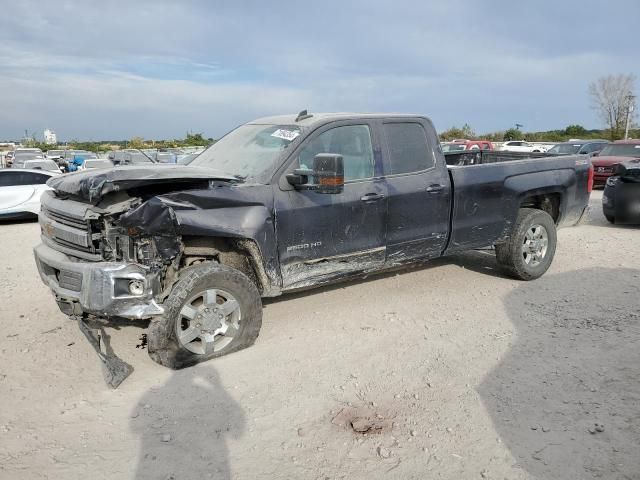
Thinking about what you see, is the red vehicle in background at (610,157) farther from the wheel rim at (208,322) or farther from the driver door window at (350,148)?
the wheel rim at (208,322)

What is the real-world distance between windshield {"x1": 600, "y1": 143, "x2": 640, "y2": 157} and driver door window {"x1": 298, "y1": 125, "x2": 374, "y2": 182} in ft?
44.9

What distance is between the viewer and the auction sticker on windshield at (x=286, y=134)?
471cm

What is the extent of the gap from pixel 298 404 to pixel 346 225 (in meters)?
1.73

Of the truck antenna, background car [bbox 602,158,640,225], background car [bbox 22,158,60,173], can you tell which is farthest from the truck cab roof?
background car [bbox 22,158,60,173]

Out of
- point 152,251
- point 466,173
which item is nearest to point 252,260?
point 152,251

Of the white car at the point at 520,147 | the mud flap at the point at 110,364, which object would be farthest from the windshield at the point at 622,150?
the mud flap at the point at 110,364

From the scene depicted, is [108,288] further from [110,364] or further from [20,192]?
[20,192]

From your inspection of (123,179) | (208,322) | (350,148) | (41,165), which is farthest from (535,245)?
(41,165)

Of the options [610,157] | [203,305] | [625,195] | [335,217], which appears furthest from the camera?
[610,157]

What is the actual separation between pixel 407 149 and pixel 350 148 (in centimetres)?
66

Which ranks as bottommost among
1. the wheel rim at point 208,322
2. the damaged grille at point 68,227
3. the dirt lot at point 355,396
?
the dirt lot at point 355,396

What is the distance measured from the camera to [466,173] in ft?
18.3

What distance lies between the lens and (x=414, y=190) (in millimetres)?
5141

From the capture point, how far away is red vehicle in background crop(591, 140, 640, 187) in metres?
15.3
